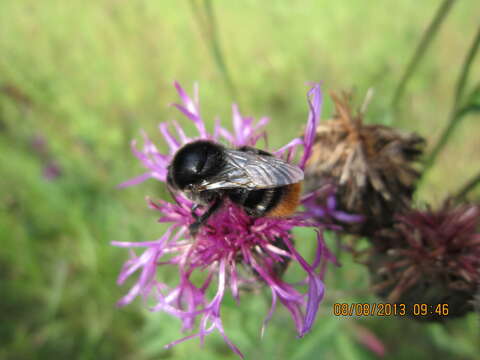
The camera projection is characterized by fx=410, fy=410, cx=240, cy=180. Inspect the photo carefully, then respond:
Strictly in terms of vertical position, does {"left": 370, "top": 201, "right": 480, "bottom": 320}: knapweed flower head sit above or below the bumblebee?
below

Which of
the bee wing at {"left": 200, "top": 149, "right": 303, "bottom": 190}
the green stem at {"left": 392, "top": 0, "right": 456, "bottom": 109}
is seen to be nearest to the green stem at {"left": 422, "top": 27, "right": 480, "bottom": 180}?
the green stem at {"left": 392, "top": 0, "right": 456, "bottom": 109}

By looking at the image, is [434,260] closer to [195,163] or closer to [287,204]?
[287,204]

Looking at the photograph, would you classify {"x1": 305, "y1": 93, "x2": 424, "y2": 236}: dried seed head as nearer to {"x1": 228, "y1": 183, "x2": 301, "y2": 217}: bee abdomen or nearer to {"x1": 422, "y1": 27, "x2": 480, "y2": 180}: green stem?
{"x1": 422, "y1": 27, "x2": 480, "y2": 180}: green stem

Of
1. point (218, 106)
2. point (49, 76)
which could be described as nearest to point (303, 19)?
point (218, 106)

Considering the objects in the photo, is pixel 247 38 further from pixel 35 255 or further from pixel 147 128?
pixel 35 255

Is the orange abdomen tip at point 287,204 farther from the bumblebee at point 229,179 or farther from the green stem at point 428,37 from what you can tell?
the green stem at point 428,37
